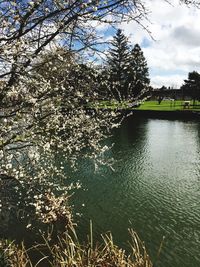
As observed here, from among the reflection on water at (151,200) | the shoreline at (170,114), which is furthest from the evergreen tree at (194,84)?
the reflection on water at (151,200)

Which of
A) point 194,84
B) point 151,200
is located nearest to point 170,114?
point 194,84

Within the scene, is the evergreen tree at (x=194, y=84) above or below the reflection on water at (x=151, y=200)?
above

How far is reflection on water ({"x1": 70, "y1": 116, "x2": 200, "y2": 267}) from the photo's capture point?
12.1 metres

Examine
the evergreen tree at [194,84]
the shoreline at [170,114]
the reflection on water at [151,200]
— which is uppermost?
the evergreen tree at [194,84]

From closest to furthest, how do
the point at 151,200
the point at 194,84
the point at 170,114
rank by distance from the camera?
the point at 151,200 → the point at 170,114 → the point at 194,84

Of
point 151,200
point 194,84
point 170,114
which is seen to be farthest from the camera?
point 194,84

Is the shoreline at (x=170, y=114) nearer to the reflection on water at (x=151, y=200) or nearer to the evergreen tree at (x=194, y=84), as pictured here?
the evergreen tree at (x=194, y=84)

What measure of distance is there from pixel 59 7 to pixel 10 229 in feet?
29.0

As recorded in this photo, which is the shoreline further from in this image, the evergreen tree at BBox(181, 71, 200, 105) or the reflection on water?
the reflection on water

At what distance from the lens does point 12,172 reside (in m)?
9.20

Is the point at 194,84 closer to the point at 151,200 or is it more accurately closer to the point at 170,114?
the point at 170,114

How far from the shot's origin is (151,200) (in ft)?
53.5

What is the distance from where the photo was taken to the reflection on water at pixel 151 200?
39.5ft

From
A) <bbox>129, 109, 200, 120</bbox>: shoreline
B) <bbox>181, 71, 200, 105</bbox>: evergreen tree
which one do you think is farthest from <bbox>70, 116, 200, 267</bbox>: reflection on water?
<bbox>181, 71, 200, 105</bbox>: evergreen tree
